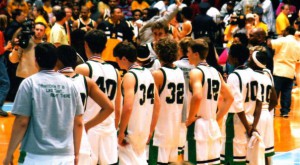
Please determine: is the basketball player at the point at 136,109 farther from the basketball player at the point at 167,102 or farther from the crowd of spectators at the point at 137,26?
the crowd of spectators at the point at 137,26

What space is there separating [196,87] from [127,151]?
3.56 feet

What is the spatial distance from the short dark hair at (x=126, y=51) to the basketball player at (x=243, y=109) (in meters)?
1.52

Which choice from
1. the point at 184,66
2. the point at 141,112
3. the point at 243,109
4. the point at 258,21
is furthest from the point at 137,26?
the point at 141,112

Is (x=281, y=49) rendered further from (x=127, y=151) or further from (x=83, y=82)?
(x=83, y=82)

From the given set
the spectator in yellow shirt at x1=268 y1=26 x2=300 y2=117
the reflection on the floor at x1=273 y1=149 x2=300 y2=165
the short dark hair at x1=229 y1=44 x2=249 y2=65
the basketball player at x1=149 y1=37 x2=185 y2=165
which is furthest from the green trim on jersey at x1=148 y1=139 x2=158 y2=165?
the spectator in yellow shirt at x1=268 y1=26 x2=300 y2=117

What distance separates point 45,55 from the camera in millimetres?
6559

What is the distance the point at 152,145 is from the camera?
30.0ft

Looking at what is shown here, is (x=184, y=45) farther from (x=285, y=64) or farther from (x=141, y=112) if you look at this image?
(x=285, y=64)

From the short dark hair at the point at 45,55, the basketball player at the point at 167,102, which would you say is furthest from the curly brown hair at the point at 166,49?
the short dark hair at the point at 45,55

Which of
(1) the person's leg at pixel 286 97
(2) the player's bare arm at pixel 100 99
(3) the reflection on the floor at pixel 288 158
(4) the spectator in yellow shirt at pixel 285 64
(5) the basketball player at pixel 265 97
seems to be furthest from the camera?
(1) the person's leg at pixel 286 97

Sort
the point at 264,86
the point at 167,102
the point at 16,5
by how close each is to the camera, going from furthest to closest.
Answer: the point at 16,5 → the point at 264,86 → the point at 167,102

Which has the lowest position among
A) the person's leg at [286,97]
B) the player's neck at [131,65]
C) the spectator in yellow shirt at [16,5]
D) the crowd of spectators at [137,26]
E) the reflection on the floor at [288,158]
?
the reflection on the floor at [288,158]

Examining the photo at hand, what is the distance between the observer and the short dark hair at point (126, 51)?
843 centimetres

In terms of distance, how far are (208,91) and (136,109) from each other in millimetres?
1040
